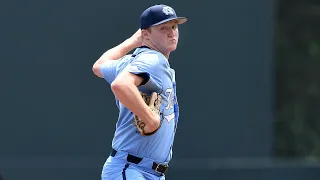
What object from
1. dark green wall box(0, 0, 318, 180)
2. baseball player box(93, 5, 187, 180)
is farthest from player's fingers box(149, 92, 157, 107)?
dark green wall box(0, 0, 318, 180)

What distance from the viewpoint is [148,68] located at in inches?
174

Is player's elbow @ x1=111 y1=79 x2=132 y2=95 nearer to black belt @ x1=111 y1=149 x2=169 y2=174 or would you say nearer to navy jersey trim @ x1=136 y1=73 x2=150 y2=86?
navy jersey trim @ x1=136 y1=73 x2=150 y2=86

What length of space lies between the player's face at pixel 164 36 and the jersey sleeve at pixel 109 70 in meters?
0.31

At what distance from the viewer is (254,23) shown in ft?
30.1

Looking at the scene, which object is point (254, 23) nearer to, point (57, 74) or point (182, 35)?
point (182, 35)

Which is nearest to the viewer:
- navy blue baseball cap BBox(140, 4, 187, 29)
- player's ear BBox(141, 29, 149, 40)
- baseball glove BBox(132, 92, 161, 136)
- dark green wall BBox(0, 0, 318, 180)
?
baseball glove BBox(132, 92, 161, 136)

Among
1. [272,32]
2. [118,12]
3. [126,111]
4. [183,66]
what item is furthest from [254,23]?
[126,111]

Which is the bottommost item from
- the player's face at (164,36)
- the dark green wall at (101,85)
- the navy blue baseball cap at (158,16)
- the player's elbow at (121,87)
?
the dark green wall at (101,85)

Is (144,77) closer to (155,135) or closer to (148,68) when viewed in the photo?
(148,68)

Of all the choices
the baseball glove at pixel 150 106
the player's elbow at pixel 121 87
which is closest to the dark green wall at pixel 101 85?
the baseball glove at pixel 150 106

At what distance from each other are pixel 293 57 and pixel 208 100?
123 cm

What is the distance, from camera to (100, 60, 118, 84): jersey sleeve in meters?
4.85

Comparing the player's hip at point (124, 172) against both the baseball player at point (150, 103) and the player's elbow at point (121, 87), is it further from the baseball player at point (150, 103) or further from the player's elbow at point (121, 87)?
the player's elbow at point (121, 87)

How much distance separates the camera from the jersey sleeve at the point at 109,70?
485 cm
